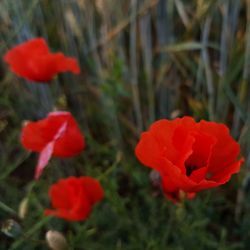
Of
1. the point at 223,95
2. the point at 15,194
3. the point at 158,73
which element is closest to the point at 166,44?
the point at 158,73

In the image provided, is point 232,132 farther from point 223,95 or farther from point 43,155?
point 43,155

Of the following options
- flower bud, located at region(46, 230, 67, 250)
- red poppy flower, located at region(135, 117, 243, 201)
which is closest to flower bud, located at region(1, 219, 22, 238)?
flower bud, located at region(46, 230, 67, 250)

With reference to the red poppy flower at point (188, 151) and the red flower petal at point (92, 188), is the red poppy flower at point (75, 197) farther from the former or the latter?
the red poppy flower at point (188, 151)

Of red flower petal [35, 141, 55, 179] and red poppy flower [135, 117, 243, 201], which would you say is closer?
red poppy flower [135, 117, 243, 201]

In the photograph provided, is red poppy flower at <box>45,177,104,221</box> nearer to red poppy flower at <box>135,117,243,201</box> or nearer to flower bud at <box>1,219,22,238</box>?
flower bud at <box>1,219,22,238</box>

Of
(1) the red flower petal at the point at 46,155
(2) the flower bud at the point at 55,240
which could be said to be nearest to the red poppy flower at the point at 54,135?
(1) the red flower petal at the point at 46,155

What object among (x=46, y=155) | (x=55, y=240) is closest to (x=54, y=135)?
(x=46, y=155)

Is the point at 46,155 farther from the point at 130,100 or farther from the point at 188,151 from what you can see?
the point at 130,100
